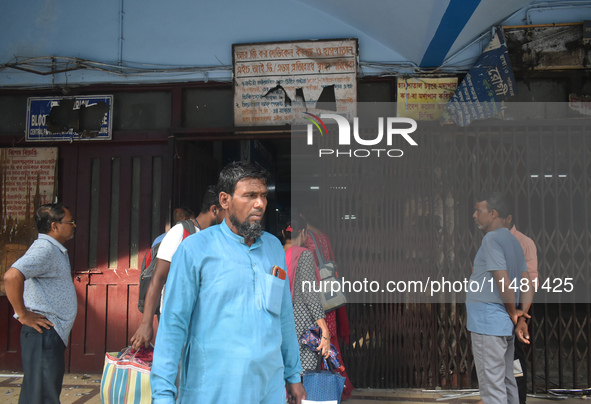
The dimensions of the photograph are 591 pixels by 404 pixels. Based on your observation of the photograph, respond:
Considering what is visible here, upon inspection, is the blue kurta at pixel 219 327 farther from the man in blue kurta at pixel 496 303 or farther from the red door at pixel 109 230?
the red door at pixel 109 230

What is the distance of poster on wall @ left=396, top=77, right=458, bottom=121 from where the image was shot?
4.67 m

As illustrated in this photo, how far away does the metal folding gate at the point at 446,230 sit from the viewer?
4.43m

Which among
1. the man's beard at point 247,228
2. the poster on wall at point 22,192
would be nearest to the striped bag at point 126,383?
the man's beard at point 247,228

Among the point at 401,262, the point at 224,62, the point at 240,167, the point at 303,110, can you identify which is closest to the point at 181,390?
the point at 240,167

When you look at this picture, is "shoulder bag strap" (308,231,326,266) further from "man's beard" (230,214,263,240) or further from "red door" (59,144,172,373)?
"man's beard" (230,214,263,240)

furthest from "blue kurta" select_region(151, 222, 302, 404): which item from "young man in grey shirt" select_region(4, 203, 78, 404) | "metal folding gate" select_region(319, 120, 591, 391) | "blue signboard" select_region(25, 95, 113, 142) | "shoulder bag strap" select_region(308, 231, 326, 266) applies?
"blue signboard" select_region(25, 95, 113, 142)

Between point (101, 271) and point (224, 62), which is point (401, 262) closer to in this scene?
point (224, 62)

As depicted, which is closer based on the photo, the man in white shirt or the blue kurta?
the blue kurta

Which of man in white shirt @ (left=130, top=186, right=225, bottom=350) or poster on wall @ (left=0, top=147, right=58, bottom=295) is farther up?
poster on wall @ (left=0, top=147, right=58, bottom=295)

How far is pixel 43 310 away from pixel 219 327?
5.78 ft

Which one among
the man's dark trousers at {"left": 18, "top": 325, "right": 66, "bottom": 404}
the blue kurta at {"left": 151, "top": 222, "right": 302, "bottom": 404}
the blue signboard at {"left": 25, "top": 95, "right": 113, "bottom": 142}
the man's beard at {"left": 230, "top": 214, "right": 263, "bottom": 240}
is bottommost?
the man's dark trousers at {"left": 18, "top": 325, "right": 66, "bottom": 404}

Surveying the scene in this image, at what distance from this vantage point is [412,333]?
4.51m

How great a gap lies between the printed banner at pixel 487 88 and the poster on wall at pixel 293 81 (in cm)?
106

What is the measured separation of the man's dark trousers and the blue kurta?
1591mm
